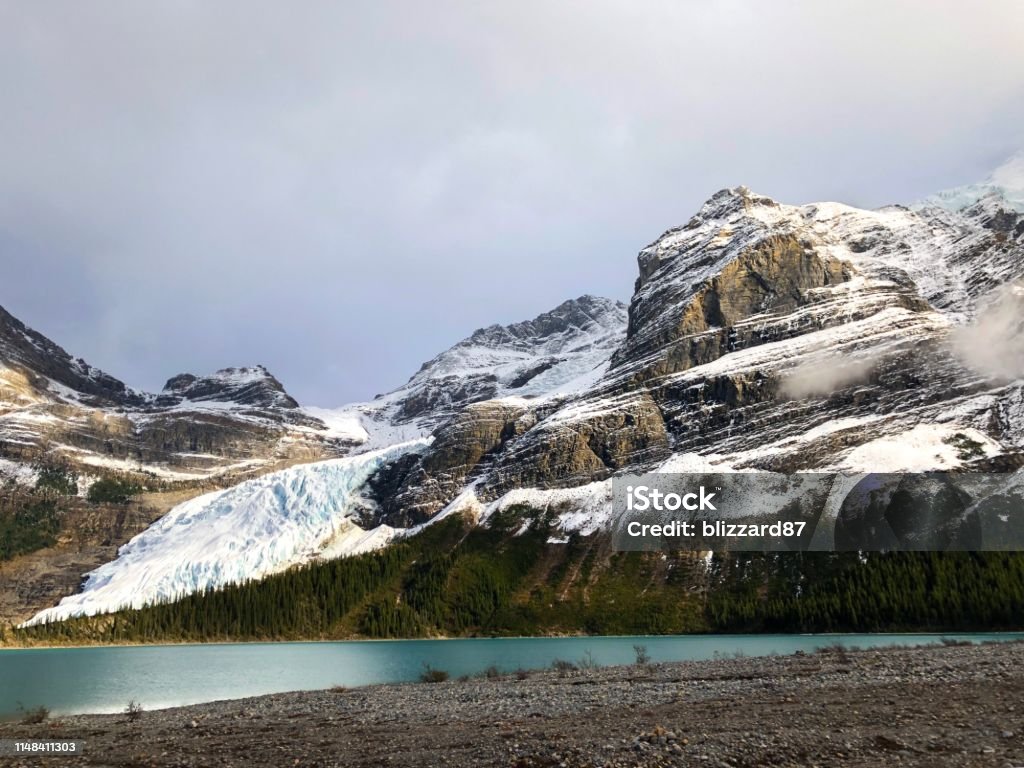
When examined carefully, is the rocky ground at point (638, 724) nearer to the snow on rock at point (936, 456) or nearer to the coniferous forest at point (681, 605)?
the coniferous forest at point (681, 605)

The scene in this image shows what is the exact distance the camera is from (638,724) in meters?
28.9

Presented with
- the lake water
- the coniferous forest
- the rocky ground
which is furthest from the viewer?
the coniferous forest

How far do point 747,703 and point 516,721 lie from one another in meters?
9.93

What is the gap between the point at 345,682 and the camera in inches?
2943

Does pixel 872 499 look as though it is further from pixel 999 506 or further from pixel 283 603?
pixel 283 603

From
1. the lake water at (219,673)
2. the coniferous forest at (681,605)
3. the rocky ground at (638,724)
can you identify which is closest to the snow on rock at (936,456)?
the coniferous forest at (681,605)

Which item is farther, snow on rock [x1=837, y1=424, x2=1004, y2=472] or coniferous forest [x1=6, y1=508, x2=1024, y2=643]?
snow on rock [x1=837, y1=424, x2=1004, y2=472]

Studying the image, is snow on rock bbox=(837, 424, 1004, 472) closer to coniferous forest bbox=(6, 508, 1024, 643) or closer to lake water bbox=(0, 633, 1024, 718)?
coniferous forest bbox=(6, 508, 1024, 643)

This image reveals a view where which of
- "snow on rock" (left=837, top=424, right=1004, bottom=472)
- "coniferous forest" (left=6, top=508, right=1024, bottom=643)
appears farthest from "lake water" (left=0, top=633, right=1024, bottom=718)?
"snow on rock" (left=837, top=424, right=1004, bottom=472)

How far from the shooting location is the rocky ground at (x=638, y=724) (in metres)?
22.4

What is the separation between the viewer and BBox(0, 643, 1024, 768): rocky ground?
882 inches

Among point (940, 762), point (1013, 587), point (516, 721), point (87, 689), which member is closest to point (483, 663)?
point (87, 689)

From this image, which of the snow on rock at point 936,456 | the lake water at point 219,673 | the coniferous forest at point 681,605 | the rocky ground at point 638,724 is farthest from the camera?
the snow on rock at point 936,456

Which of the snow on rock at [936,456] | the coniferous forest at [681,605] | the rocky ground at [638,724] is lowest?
the coniferous forest at [681,605]
